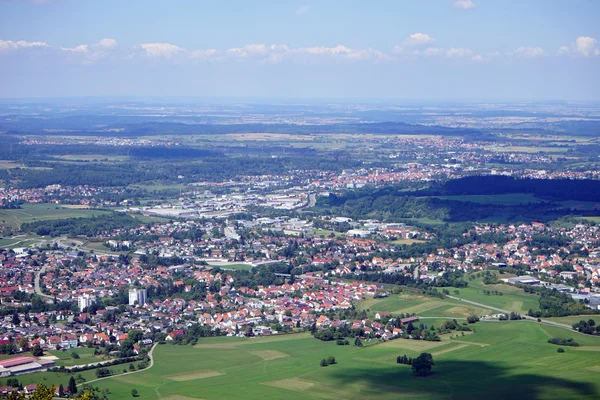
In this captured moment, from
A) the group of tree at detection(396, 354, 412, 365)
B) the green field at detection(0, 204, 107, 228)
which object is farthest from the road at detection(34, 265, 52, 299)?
the group of tree at detection(396, 354, 412, 365)

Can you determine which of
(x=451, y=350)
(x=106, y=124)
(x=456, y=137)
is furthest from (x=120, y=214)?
(x=106, y=124)

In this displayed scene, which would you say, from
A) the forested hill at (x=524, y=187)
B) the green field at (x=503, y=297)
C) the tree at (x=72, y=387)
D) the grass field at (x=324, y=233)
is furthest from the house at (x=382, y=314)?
the forested hill at (x=524, y=187)

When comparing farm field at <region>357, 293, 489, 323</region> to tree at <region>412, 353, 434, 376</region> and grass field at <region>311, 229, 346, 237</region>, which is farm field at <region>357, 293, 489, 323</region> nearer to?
tree at <region>412, 353, 434, 376</region>

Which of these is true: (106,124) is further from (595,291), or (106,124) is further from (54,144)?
(595,291)

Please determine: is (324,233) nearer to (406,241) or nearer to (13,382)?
(406,241)

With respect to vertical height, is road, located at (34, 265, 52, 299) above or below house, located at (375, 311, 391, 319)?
below

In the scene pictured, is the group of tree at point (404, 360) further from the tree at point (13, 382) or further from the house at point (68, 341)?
the tree at point (13, 382)
